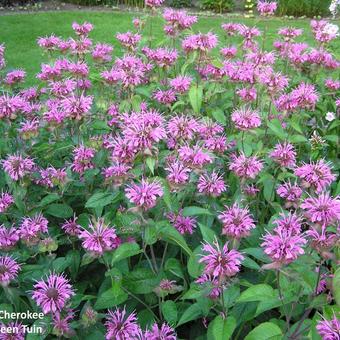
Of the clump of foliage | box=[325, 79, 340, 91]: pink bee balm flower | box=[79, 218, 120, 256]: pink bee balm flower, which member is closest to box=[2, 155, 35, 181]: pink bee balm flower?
the clump of foliage

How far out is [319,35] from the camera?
293 centimetres

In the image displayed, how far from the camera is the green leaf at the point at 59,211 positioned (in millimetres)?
1945

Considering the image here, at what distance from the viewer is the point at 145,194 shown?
1475mm

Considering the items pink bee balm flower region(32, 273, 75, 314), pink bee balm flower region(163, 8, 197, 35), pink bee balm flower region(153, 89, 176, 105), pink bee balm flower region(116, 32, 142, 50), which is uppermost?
pink bee balm flower region(163, 8, 197, 35)

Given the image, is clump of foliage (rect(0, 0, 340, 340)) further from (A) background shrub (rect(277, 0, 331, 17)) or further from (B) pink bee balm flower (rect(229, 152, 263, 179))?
(A) background shrub (rect(277, 0, 331, 17))

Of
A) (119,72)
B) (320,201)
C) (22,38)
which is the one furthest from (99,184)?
(22,38)

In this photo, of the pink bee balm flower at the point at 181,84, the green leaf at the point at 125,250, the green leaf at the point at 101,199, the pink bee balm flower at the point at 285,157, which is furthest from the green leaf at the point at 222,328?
the pink bee balm flower at the point at 181,84

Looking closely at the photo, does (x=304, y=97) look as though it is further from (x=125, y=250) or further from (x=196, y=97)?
(x=125, y=250)

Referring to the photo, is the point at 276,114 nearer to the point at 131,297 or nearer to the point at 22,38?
the point at 131,297

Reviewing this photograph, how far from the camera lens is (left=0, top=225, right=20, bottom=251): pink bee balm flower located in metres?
1.71

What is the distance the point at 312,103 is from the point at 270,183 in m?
0.48

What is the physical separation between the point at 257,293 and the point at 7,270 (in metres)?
0.80

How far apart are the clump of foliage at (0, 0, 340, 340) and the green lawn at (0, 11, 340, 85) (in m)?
3.53

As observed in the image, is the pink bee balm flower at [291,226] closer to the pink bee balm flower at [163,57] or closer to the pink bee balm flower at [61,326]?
the pink bee balm flower at [61,326]
